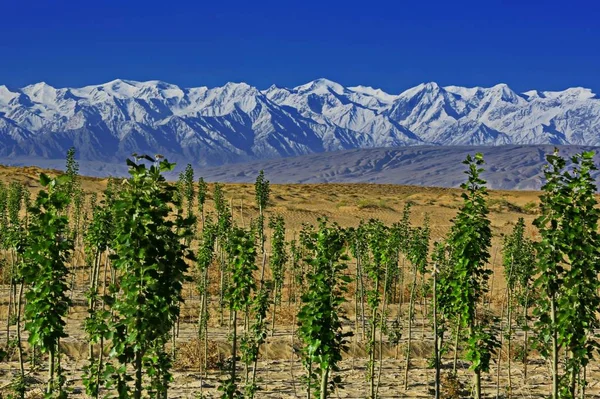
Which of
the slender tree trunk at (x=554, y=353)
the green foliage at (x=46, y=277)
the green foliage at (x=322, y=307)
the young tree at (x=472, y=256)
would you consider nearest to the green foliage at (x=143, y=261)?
the green foliage at (x=46, y=277)

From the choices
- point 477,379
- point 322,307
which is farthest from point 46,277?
point 477,379

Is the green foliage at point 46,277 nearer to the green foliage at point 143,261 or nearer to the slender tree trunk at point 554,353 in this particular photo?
the green foliage at point 143,261

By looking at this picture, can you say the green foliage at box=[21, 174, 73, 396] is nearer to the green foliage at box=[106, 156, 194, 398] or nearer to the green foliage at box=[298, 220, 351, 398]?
the green foliage at box=[106, 156, 194, 398]

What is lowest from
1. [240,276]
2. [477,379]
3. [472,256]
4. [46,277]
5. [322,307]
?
[477,379]

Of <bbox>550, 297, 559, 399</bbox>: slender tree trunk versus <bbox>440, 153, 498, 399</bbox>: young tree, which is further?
<bbox>440, 153, 498, 399</bbox>: young tree

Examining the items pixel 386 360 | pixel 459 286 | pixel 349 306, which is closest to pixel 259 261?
pixel 349 306

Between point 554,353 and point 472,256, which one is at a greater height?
point 472,256

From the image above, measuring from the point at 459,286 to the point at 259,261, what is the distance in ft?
88.4

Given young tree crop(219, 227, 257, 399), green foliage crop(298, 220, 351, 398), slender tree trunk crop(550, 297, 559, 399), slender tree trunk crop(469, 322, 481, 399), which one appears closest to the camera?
slender tree trunk crop(550, 297, 559, 399)

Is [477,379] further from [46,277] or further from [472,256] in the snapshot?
[46,277]

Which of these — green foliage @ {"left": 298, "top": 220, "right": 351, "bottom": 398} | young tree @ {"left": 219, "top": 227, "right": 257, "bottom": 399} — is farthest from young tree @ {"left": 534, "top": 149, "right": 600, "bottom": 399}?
young tree @ {"left": 219, "top": 227, "right": 257, "bottom": 399}

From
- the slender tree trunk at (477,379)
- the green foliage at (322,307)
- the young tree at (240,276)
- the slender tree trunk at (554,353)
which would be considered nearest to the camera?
the slender tree trunk at (554,353)

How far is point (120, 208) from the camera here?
10.2 meters

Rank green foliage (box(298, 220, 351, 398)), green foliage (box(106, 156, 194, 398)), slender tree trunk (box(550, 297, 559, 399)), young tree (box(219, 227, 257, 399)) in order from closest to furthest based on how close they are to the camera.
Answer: green foliage (box(106, 156, 194, 398)) → slender tree trunk (box(550, 297, 559, 399)) → green foliage (box(298, 220, 351, 398)) → young tree (box(219, 227, 257, 399))
